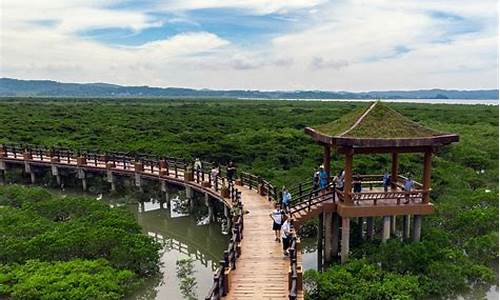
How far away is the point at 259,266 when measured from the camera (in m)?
12.4

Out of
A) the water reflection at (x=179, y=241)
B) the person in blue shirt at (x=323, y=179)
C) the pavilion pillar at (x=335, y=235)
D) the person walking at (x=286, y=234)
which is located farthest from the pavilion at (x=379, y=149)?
the water reflection at (x=179, y=241)

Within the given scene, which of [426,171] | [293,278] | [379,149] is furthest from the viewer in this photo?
[426,171]

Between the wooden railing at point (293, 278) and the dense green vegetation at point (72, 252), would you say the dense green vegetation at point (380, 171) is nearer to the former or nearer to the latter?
the wooden railing at point (293, 278)

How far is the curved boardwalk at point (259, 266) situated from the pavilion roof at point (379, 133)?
3279 millimetres

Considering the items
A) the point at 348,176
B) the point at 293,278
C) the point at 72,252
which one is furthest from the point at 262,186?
the point at 293,278

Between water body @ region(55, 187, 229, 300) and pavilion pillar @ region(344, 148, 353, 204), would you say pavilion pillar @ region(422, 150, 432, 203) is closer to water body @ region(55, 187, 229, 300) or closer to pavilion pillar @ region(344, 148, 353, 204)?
pavilion pillar @ region(344, 148, 353, 204)

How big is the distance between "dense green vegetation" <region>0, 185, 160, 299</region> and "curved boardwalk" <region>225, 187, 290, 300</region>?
11.1 feet

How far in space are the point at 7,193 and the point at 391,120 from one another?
17.0m

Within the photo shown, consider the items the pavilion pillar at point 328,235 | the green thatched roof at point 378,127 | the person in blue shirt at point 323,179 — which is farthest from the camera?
the person in blue shirt at point 323,179

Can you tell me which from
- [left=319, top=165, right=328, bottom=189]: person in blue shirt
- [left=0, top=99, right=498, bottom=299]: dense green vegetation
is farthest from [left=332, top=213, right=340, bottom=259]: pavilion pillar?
[left=319, top=165, right=328, bottom=189]: person in blue shirt

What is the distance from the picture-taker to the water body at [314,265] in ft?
47.6

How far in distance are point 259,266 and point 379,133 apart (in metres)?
5.30

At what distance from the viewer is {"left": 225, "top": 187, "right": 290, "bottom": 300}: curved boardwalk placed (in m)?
10.9

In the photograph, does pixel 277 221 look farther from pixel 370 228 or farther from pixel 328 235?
pixel 370 228
